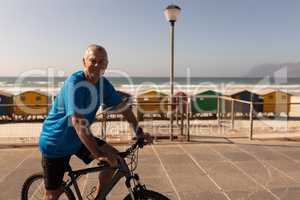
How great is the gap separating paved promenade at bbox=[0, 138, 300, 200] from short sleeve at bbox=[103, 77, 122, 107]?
1.82 metres

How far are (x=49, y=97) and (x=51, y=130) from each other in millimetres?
15612

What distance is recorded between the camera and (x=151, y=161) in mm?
6754

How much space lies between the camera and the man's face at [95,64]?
9.69 feet

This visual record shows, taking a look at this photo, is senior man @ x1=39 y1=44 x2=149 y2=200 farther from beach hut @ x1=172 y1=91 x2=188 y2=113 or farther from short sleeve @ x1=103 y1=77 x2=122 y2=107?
beach hut @ x1=172 y1=91 x2=188 y2=113

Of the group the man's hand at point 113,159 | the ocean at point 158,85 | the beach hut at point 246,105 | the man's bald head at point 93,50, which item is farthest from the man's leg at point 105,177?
the ocean at point 158,85

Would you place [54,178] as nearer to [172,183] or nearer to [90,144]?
[90,144]

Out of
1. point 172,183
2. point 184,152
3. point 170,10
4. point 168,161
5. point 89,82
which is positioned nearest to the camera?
point 89,82

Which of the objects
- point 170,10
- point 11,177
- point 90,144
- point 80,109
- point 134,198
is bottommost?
point 11,177

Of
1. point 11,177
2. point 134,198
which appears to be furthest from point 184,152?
point 134,198

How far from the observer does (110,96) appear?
3383 mm

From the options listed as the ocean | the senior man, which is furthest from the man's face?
the ocean

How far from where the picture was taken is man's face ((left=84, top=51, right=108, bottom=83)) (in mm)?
2954

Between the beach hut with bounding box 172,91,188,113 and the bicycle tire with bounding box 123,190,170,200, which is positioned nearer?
the bicycle tire with bounding box 123,190,170,200

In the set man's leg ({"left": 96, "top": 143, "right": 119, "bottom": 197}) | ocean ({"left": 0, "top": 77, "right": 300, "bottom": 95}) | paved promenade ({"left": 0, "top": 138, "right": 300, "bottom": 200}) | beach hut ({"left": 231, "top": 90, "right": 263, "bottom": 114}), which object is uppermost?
ocean ({"left": 0, "top": 77, "right": 300, "bottom": 95})
